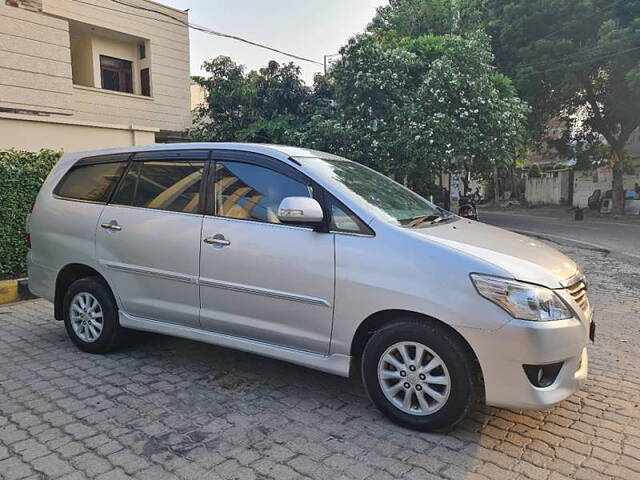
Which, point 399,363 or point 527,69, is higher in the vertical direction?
point 527,69

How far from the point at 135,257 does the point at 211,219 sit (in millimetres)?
787

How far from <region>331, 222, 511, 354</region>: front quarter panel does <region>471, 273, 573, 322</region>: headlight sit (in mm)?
40

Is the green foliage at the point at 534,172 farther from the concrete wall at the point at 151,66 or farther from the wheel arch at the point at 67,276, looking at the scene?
the wheel arch at the point at 67,276

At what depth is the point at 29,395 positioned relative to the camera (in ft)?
11.8

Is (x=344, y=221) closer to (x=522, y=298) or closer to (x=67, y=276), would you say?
(x=522, y=298)

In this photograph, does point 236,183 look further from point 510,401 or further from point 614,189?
point 614,189

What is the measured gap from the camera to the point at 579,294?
3.11 meters

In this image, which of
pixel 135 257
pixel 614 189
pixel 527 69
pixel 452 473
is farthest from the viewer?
pixel 614 189

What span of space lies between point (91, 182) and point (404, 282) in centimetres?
305

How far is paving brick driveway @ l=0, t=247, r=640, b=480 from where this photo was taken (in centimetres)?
273

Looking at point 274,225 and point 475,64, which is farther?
point 475,64

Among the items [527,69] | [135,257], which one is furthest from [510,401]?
[527,69]

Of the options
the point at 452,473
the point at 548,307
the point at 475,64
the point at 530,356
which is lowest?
the point at 452,473

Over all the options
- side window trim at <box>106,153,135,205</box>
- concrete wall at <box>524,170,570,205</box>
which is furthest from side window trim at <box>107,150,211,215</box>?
concrete wall at <box>524,170,570,205</box>
